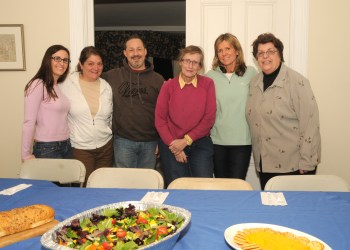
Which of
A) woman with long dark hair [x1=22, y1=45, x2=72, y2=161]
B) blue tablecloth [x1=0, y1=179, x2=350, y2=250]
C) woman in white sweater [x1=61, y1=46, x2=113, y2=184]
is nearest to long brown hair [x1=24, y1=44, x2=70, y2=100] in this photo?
woman with long dark hair [x1=22, y1=45, x2=72, y2=161]

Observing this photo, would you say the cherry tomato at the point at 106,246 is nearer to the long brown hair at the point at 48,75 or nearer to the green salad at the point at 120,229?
the green salad at the point at 120,229

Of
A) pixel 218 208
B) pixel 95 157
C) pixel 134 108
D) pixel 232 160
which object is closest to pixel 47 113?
pixel 95 157

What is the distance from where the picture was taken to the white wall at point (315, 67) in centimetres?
326

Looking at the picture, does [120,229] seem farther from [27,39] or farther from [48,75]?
[27,39]

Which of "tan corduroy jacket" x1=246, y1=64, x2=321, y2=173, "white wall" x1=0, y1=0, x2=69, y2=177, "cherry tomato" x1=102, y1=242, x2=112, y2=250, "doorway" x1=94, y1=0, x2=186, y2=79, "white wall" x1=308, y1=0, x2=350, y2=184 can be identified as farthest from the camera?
"doorway" x1=94, y1=0, x2=186, y2=79

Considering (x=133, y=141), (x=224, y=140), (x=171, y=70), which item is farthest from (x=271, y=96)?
(x=171, y=70)

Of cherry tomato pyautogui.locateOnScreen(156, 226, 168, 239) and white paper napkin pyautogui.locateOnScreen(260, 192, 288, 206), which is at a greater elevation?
cherry tomato pyautogui.locateOnScreen(156, 226, 168, 239)

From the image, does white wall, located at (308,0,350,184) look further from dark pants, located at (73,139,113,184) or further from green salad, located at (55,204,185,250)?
green salad, located at (55,204,185,250)

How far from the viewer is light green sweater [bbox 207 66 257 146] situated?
2803mm

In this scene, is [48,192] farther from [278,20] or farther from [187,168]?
[278,20]

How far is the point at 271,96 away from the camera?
2549 mm

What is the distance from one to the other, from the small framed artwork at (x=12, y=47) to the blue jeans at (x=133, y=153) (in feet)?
4.56

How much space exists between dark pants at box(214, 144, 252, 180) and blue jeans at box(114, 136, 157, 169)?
541 mm

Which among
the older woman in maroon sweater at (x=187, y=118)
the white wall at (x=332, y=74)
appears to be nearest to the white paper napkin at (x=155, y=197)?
the older woman in maroon sweater at (x=187, y=118)
